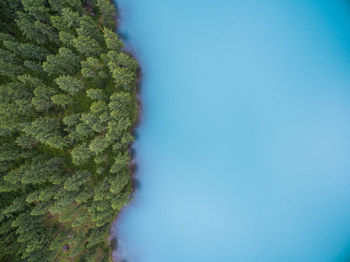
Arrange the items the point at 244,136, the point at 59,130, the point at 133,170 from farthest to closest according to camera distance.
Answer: the point at 133,170
the point at 244,136
the point at 59,130

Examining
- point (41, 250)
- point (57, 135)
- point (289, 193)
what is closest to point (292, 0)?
point (289, 193)

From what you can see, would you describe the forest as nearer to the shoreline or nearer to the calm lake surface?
the shoreline

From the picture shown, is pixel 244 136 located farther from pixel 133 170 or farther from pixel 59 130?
pixel 59 130

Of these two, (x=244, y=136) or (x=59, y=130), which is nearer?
(x=59, y=130)

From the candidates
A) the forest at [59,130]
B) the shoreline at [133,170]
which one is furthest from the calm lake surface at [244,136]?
the forest at [59,130]

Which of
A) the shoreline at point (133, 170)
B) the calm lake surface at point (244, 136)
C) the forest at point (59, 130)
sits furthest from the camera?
the shoreline at point (133, 170)

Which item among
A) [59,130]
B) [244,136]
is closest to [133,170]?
[59,130]

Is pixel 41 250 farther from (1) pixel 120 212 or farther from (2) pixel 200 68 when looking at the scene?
(2) pixel 200 68

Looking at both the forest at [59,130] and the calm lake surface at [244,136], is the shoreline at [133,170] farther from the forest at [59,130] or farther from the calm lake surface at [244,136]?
the forest at [59,130]
